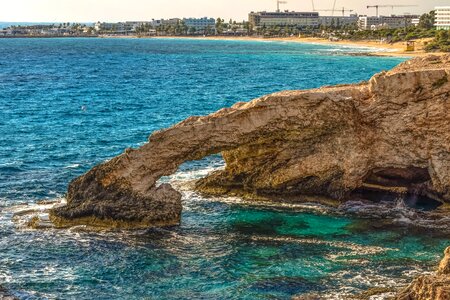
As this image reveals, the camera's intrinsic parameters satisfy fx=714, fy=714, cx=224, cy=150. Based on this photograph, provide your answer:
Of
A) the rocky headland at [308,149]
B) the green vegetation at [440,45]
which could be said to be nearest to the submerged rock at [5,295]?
the rocky headland at [308,149]

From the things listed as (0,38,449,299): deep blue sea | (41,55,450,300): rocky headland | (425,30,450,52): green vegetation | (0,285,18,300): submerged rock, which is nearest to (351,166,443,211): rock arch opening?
(41,55,450,300): rocky headland

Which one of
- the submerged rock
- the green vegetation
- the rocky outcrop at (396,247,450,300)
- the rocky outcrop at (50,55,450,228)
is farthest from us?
the green vegetation

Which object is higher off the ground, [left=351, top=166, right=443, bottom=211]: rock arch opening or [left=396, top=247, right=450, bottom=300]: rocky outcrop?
[left=396, top=247, right=450, bottom=300]: rocky outcrop

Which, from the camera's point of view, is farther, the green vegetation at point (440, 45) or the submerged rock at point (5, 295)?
the green vegetation at point (440, 45)

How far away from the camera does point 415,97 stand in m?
32.8

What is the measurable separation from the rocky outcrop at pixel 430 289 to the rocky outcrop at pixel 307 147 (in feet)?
46.7

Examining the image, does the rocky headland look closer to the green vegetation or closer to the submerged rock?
the submerged rock

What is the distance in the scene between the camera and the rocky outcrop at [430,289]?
1767 centimetres

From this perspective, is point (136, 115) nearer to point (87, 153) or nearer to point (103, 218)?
point (87, 153)

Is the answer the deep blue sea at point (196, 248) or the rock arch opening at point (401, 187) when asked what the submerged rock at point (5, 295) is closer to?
the deep blue sea at point (196, 248)

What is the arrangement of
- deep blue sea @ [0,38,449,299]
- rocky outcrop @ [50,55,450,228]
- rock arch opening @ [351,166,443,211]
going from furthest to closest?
rock arch opening @ [351,166,443,211]
rocky outcrop @ [50,55,450,228]
deep blue sea @ [0,38,449,299]

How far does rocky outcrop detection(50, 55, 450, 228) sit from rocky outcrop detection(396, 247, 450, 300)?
1422 cm

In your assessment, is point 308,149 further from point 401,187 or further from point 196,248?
point 196,248

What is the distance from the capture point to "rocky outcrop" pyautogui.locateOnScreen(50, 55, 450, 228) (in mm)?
31859
